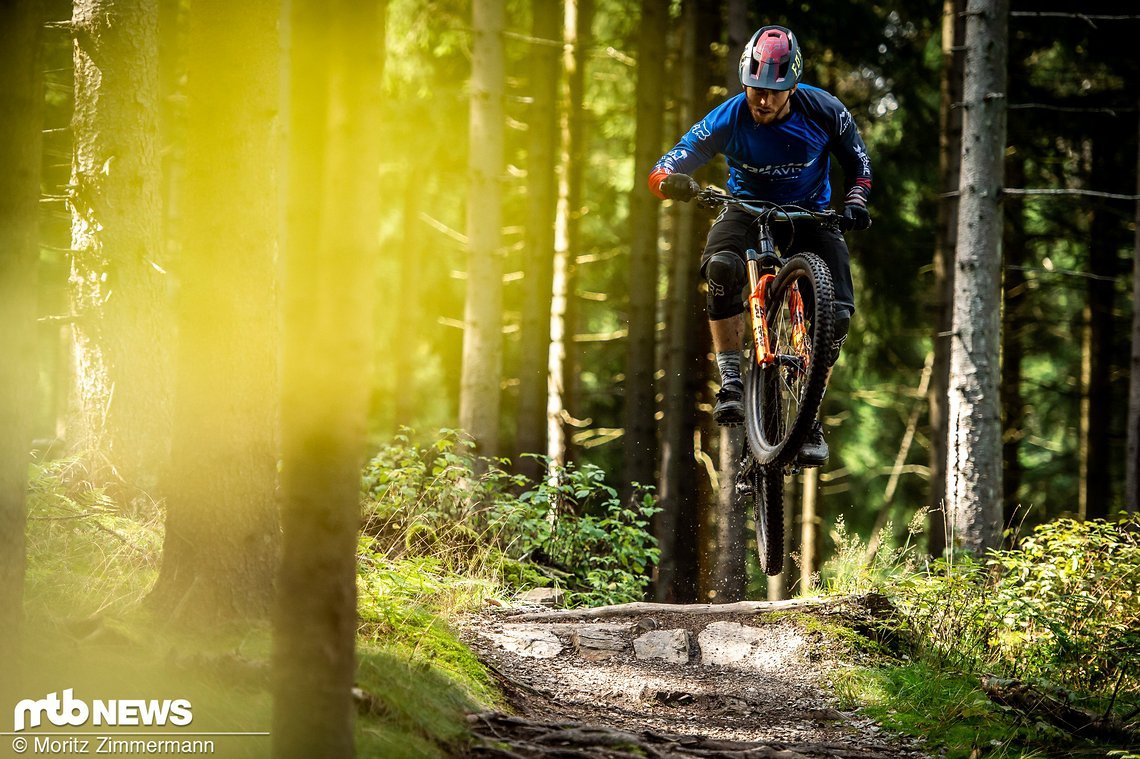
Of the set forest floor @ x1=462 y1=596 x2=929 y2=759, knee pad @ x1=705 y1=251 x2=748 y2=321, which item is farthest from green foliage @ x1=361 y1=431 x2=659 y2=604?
knee pad @ x1=705 y1=251 x2=748 y2=321

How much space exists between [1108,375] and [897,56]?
19.8 ft

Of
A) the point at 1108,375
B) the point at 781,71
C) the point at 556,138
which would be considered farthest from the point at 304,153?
the point at 1108,375

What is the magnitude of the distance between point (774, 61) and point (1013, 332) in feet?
42.2

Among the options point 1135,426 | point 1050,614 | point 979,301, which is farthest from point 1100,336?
point 1050,614

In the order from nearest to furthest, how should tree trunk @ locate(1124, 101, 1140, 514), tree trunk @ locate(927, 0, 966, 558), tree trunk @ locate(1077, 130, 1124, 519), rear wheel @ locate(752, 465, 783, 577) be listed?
rear wheel @ locate(752, 465, 783, 577)
tree trunk @ locate(1124, 101, 1140, 514)
tree trunk @ locate(927, 0, 966, 558)
tree trunk @ locate(1077, 130, 1124, 519)

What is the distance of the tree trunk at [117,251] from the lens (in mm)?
8453

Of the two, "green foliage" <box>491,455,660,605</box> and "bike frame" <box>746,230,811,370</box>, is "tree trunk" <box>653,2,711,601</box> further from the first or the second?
"bike frame" <box>746,230,811,370</box>

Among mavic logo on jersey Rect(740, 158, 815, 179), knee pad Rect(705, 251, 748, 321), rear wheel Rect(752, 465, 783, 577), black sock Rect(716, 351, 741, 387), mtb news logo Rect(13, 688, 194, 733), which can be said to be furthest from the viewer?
black sock Rect(716, 351, 741, 387)

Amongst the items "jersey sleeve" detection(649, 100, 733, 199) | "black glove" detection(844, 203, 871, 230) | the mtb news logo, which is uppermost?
"jersey sleeve" detection(649, 100, 733, 199)

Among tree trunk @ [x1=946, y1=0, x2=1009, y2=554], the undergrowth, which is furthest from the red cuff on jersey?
tree trunk @ [x1=946, y1=0, x2=1009, y2=554]

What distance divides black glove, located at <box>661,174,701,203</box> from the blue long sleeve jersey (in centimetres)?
7

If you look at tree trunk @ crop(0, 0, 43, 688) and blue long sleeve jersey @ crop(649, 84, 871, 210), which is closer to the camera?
tree trunk @ crop(0, 0, 43, 688)

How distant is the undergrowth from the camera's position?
5902mm

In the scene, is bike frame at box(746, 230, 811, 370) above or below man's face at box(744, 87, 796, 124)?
below
